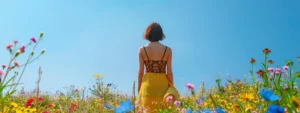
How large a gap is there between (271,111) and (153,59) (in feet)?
16.9

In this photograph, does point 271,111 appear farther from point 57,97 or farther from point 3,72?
point 57,97

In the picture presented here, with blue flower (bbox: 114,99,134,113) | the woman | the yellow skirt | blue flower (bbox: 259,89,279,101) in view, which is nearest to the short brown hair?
the woman

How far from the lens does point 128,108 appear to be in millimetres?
1159

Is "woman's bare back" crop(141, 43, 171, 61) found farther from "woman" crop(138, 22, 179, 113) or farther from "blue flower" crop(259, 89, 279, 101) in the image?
"blue flower" crop(259, 89, 279, 101)

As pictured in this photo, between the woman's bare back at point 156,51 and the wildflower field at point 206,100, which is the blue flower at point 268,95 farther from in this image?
the woman's bare back at point 156,51

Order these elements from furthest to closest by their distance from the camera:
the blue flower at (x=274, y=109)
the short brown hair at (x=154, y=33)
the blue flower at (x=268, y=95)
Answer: the short brown hair at (x=154, y=33), the blue flower at (x=268, y=95), the blue flower at (x=274, y=109)

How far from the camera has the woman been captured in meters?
6.18

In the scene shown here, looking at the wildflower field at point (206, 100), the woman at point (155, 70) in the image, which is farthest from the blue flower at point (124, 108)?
the woman at point (155, 70)

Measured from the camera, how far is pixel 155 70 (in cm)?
630

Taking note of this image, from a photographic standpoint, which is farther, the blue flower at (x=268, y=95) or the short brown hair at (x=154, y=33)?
the short brown hair at (x=154, y=33)

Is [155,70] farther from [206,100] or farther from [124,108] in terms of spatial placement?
[124,108]

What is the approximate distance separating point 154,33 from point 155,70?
0.59 m

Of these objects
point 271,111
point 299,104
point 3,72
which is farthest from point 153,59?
point 271,111

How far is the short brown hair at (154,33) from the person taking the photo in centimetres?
617
